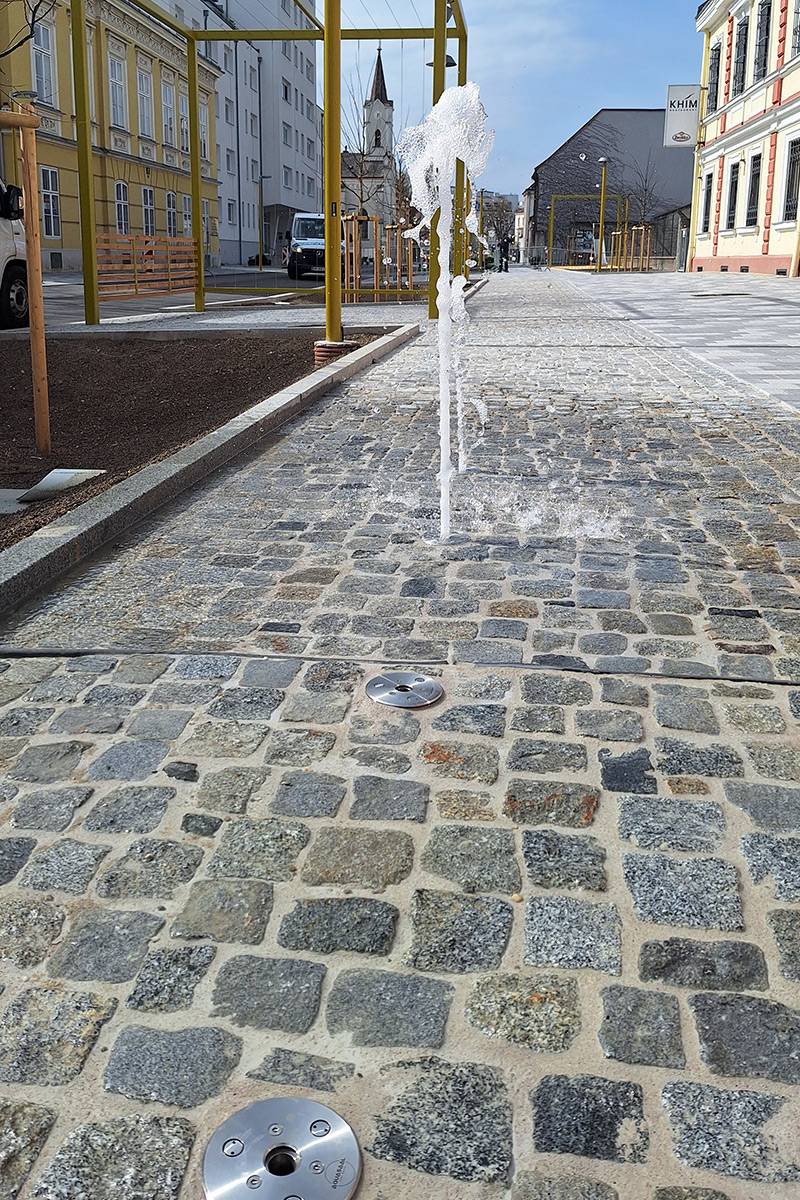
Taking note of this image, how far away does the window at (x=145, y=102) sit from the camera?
41812 mm

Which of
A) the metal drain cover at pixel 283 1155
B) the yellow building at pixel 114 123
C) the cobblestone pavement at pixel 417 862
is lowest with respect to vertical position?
the metal drain cover at pixel 283 1155

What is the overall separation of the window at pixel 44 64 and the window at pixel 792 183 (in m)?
22.6

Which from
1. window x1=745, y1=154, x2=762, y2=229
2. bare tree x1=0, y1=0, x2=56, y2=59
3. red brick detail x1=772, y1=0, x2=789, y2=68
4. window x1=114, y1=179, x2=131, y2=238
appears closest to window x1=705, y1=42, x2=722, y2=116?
window x1=745, y1=154, x2=762, y2=229

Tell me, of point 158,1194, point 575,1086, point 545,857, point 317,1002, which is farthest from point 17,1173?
point 545,857

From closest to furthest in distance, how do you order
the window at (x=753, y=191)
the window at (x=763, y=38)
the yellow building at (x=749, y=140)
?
the yellow building at (x=749, y=140)
the window at (x=763, y=38)
the window at (x=753, y=191)

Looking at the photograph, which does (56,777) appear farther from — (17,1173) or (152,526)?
(152,526)

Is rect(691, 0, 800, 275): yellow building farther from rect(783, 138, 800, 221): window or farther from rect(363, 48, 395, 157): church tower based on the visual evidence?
rect(363, 48, 395, 157): church tower

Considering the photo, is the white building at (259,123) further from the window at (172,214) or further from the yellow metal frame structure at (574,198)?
the yellow metal frame structure at (574,198)

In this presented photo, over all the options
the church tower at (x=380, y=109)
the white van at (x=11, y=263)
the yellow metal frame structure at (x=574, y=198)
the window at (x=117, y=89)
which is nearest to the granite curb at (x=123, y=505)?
the white van at (x=11, y=263)

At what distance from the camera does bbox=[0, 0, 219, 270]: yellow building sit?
34.4 m

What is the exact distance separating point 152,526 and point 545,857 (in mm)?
3393

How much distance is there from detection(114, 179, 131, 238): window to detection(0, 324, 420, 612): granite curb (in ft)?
115

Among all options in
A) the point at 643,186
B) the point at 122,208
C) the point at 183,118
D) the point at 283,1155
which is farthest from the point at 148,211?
the point at 283,1155

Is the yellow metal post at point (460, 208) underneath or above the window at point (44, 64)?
underneath
